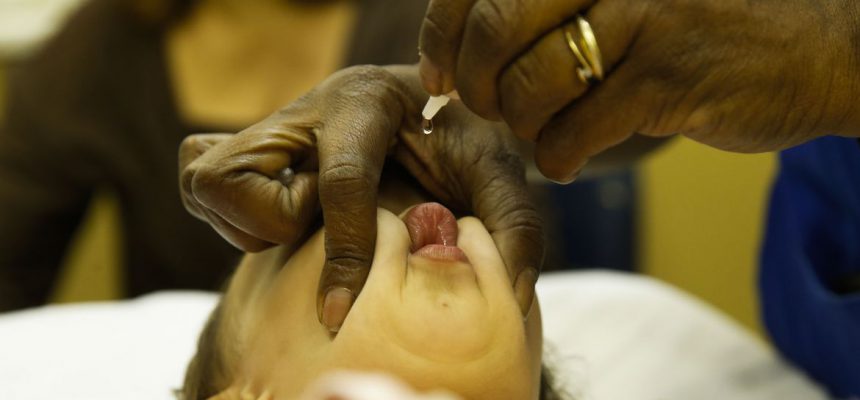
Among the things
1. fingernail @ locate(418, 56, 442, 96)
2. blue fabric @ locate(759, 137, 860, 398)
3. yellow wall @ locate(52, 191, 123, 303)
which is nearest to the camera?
fingernail @ locate(418, 56, 442, 96)

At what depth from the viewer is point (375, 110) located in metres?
0.83

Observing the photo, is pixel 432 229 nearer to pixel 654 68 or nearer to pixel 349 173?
pixel 349 173

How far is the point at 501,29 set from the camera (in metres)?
0.65

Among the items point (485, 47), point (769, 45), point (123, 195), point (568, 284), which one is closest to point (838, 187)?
point (568, 284)

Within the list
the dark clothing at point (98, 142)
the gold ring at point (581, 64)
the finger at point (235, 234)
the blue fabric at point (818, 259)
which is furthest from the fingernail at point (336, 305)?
the dark clothing at point (98, 142)

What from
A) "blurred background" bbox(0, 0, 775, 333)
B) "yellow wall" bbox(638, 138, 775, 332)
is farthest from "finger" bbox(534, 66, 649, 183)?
"yellow wall" bbox(638, 138, 775, 332)

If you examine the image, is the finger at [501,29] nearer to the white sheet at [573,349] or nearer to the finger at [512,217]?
the finger at [512,217]

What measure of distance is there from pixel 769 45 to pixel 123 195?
1.55 metres

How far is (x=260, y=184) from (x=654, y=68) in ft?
1.09

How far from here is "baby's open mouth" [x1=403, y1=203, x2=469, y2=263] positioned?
78cm

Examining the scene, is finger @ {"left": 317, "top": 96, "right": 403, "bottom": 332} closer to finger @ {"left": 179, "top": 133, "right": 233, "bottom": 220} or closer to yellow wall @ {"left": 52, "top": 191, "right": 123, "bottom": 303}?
finger @ {"left": 179, "top": 133, "right": 233, "bottom": 220}

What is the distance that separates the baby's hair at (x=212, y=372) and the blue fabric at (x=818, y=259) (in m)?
0.39

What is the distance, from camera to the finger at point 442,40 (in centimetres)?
68

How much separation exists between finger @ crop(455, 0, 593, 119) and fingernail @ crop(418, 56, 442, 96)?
1.1 inches
